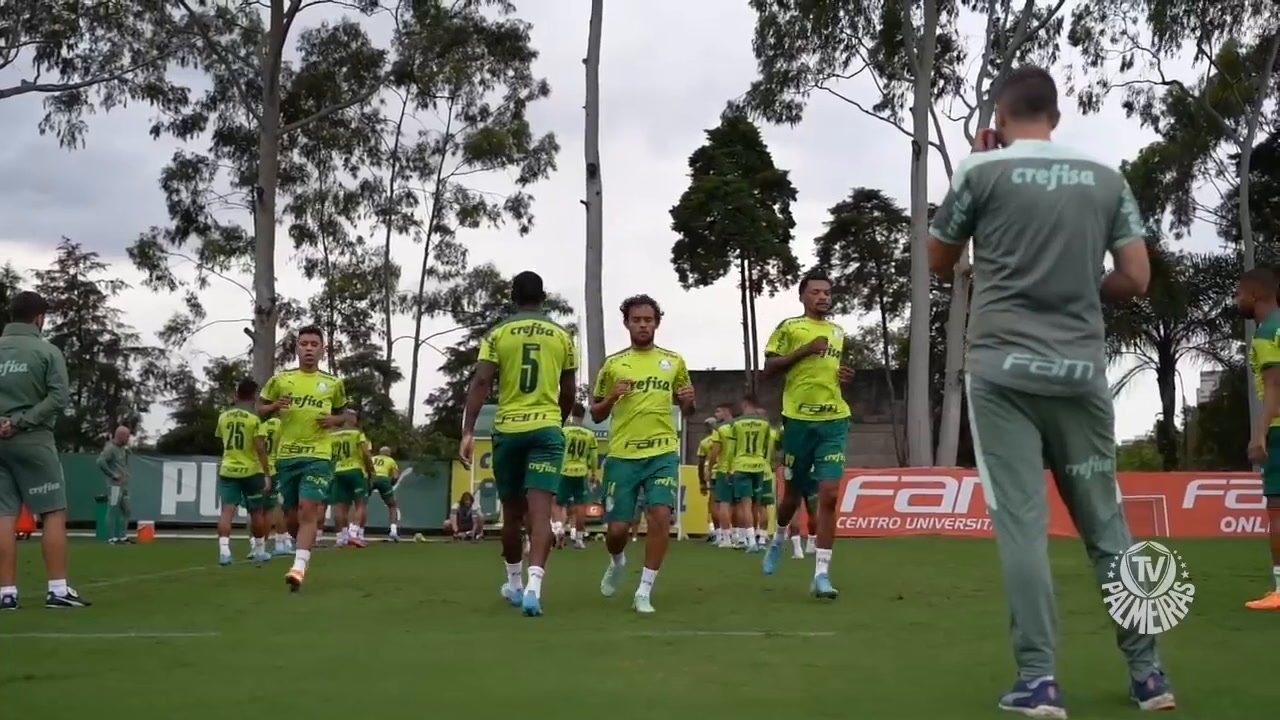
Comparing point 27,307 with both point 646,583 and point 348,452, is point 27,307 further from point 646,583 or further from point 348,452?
point 348,452

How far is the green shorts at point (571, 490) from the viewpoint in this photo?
21531 millimetres

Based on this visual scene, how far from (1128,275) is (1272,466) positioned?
15.8 feet

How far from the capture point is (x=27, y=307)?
1006 cm

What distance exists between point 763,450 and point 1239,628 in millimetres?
12766

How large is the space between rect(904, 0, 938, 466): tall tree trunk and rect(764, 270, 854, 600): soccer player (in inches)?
819

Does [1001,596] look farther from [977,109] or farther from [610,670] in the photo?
[977,109]

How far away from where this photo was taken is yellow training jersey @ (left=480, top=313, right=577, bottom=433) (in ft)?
30.4

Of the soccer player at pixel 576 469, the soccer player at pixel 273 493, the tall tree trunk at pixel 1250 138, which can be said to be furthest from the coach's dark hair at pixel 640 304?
the tall tree trunk at pixel 1250 138

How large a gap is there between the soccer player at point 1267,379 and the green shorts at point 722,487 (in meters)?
13.4

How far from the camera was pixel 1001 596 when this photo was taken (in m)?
10.2

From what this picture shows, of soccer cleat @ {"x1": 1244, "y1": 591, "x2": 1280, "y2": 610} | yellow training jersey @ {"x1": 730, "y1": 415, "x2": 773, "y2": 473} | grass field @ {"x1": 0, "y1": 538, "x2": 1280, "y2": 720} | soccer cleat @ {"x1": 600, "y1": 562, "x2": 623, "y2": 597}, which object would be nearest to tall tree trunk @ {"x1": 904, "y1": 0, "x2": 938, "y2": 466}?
yellow training jersey @ {"x1": 730, "y1": 415, "x2": 773, "y2": 473}

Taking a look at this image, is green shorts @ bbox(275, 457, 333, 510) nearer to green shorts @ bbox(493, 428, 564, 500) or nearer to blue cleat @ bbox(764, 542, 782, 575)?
green shorts @ bbox(493, 428, 564, 500)

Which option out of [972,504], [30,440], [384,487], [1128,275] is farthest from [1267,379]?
[384,487]

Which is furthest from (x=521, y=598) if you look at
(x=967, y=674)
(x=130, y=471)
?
(x=130, y=471)
